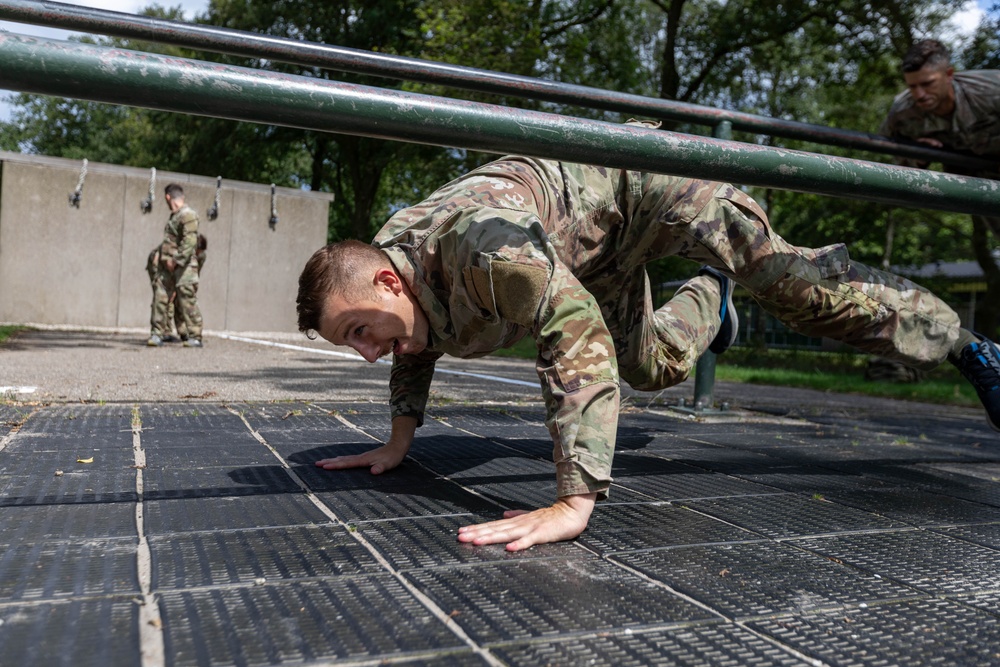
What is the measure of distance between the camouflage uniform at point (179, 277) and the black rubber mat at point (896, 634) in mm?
9786

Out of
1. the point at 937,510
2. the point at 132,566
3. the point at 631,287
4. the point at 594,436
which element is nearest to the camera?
the point at 132,566

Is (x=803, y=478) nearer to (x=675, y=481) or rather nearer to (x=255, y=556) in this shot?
(x=675, y=481)

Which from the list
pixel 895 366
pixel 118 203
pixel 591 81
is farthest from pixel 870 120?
pixel 118 203

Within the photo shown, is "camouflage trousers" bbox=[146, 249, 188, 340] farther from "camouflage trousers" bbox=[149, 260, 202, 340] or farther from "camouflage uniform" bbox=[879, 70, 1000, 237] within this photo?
"camouflage uniform" bbox=[879, 70, 1000, 237]

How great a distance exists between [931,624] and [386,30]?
21878 millimetres

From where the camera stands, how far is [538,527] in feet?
6.52

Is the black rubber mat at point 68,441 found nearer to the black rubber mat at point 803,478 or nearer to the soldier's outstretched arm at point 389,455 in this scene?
the soldier's outstretched arm at point 389,455

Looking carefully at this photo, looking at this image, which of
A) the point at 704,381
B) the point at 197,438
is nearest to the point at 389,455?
the point at 197,438

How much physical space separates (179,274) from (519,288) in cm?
934

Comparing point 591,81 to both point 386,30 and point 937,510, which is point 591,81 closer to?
point 386,30

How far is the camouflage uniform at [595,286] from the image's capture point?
Answer: 203 cm

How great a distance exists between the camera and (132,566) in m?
1.72

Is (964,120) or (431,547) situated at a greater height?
(964,120)

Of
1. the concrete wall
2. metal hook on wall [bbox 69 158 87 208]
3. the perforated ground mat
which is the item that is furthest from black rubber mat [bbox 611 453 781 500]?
metal hook on wall [bbox 69 158 87 208]
